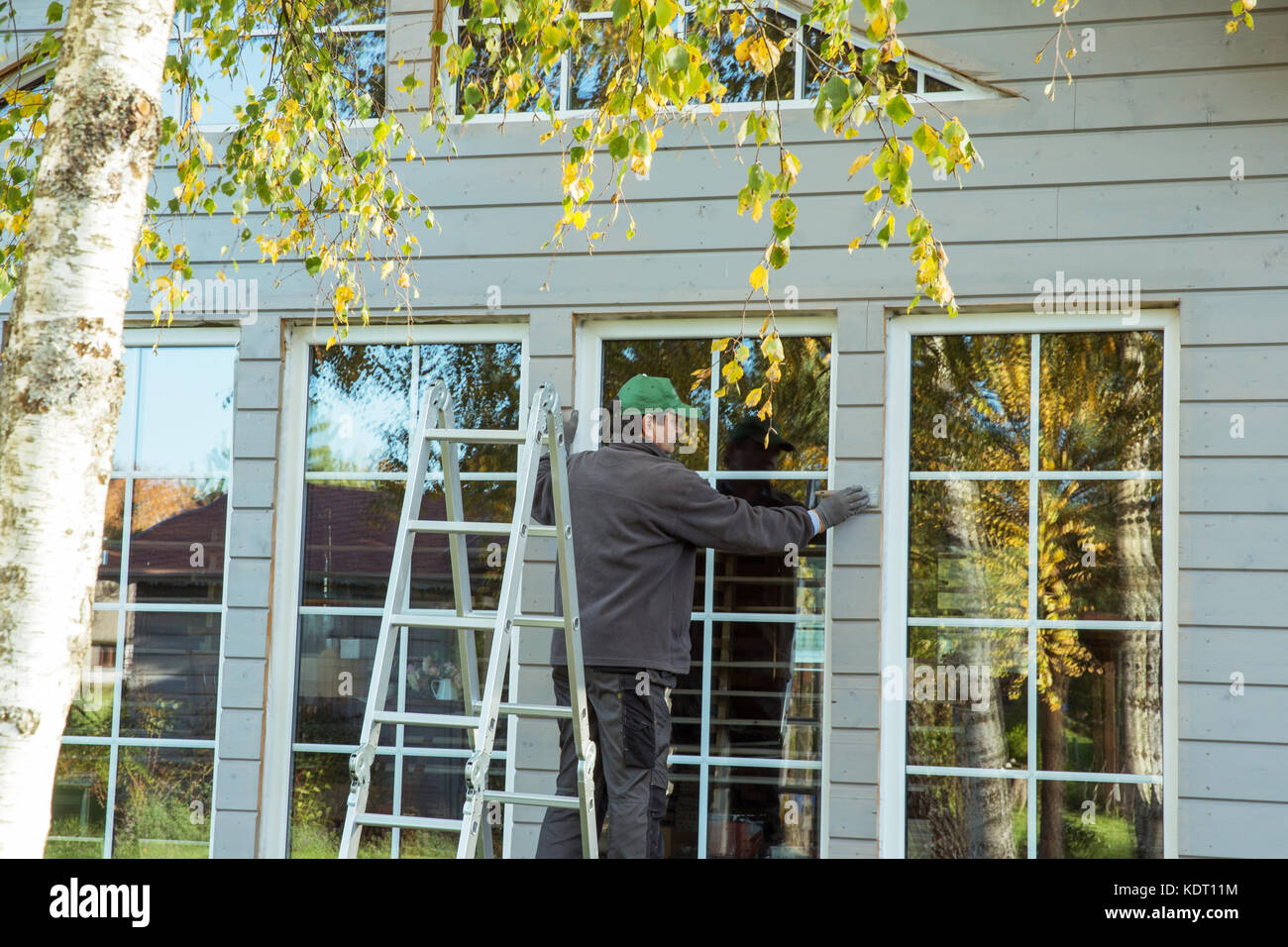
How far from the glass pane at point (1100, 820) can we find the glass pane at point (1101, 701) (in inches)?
2.4

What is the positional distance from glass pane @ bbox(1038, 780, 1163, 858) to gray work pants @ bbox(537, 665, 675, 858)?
124 centimetres

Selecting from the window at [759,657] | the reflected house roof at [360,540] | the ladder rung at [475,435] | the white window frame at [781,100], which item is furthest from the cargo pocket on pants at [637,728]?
the white window frame at [781,100]

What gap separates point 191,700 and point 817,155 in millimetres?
2907

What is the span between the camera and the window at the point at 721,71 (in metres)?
4.08

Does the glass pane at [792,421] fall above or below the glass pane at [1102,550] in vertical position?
above

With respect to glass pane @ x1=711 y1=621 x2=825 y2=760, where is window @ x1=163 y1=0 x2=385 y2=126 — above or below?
above

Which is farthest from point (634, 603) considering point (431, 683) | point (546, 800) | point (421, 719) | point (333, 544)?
point (333, 544)

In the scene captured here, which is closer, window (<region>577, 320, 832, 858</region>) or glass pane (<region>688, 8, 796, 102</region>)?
window (<region>577, 320, 832, 858</region>)

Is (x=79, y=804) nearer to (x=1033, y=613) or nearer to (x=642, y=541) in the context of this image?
(x=642, y=541)

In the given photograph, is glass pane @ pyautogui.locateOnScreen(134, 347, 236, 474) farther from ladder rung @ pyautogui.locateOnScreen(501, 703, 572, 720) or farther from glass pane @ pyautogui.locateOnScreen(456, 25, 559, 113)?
ladder rung @ pyautogui.locateOnScreen(501, 703, 572, 720)

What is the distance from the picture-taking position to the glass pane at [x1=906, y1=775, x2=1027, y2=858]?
3822 mm

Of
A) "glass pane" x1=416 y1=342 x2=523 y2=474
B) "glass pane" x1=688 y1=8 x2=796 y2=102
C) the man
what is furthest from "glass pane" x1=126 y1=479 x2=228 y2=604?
"glass pane" x1=688 y1=8 x2=796 y2=102

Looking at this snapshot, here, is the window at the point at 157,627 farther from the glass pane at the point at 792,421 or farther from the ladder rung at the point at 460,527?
the glass pane at the point at 792,421
